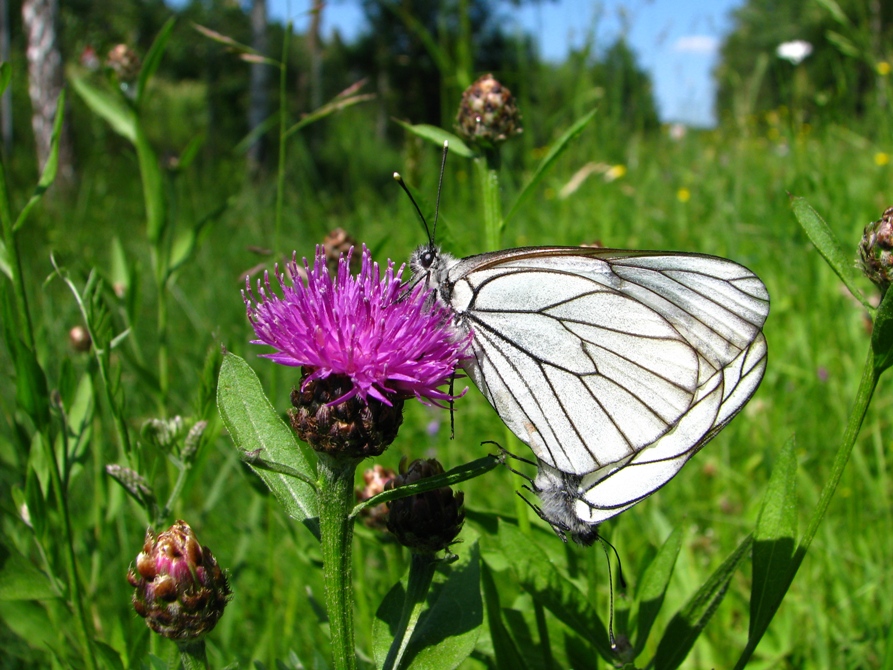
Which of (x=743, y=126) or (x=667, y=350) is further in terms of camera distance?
(x=743, y=126)

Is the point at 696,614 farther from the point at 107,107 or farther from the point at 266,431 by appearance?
the point at 107,107

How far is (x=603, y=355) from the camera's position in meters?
1.72

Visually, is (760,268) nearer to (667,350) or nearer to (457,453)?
(457,453)

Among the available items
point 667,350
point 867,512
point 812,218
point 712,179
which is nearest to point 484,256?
point 667,350

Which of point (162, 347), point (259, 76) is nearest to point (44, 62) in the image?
point (259, 76)

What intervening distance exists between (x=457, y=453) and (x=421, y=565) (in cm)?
162

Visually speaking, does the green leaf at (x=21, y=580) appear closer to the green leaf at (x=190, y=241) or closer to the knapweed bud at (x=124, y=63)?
the green leaf at (x=190, y=241)

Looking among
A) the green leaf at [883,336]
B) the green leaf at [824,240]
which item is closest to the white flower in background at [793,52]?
the green leaf at [824,240]

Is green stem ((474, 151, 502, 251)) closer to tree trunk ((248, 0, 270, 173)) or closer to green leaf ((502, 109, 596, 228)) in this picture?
green leaf ((502, 109, 596, 228))

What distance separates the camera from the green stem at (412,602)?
1.21 meters

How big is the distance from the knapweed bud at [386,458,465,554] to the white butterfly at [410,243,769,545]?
0.23 meters

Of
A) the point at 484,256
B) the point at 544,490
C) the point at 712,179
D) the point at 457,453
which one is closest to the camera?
the point at 544,490

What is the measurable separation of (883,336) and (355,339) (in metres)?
0.88

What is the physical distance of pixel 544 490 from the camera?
59.1 inches
